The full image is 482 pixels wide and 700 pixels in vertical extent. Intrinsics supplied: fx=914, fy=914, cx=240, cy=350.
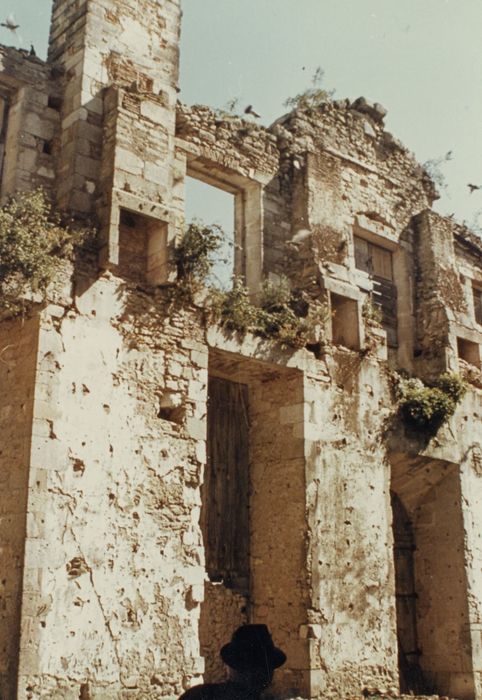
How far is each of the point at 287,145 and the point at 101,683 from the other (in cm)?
747

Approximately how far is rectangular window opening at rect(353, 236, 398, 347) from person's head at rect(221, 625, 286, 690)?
907 centimetres

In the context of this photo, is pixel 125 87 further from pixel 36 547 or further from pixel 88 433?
pixel 36 547

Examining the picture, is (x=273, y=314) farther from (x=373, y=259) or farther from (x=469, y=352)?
(x=469, y=352)

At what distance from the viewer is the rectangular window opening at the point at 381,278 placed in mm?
13430

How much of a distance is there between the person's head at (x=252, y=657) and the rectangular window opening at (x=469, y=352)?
10170 millimetres

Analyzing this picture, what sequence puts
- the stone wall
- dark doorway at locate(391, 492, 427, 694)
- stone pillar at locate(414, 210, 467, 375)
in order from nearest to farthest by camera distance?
the stone wall
dark doorway at locate(391, 492, 427, 694)
stone pillar at locate(414, 210, 467, 375)

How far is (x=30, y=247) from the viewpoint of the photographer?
862cm

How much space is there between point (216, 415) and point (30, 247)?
3683mm

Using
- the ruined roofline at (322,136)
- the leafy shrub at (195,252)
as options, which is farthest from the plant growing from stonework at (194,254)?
the ruined roofline at (322,136)

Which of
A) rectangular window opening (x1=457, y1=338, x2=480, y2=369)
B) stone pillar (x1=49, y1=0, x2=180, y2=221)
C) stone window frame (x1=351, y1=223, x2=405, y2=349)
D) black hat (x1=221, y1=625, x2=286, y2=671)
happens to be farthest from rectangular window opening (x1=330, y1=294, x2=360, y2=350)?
black hat (x1=221, y1=625, x2=286, y2=671)

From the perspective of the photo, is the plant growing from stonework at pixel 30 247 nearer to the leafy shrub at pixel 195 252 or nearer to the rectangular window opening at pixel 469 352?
the leafy shrub at pixel 195 252

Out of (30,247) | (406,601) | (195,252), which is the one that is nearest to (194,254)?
(195,252)

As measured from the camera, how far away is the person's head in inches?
177

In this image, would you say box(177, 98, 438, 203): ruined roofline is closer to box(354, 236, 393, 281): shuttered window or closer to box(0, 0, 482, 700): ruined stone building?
box(0, 0, 482, 700): ruined stone building
